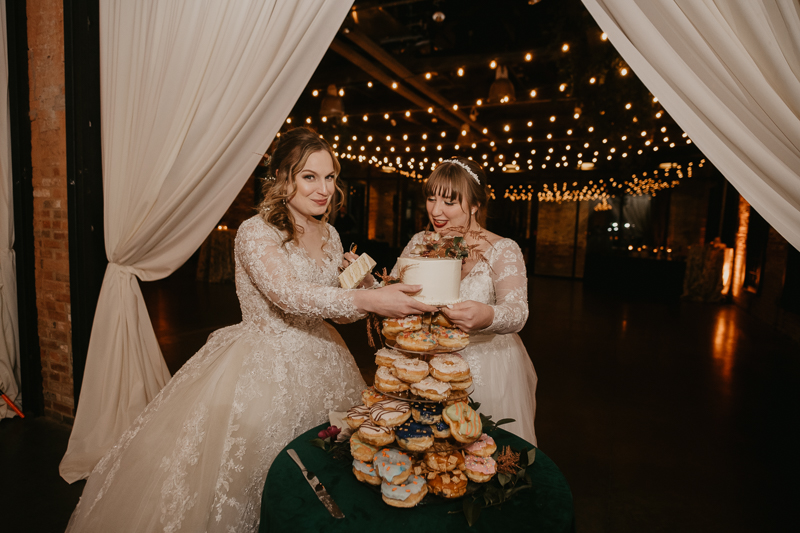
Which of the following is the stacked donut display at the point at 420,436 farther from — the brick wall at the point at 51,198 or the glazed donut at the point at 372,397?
the brick wall at the point at 51,198

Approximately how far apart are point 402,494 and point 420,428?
171 mm

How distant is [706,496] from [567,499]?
2.25 m

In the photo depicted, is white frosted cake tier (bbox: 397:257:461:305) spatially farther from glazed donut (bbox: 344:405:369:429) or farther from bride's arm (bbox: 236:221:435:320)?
glazed donut (bbox: 344:405:369:429)

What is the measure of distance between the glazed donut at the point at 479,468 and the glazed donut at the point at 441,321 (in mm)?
388

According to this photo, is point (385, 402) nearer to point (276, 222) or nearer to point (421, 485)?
point (421, 485)

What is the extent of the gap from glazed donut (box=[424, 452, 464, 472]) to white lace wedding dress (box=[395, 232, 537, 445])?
74 cm

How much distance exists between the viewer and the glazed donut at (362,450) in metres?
1.28

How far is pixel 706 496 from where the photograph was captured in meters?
2.75

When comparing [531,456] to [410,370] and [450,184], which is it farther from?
[450,184]

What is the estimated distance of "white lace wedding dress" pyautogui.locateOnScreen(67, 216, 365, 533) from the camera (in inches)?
60.7

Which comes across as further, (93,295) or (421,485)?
(93,295)

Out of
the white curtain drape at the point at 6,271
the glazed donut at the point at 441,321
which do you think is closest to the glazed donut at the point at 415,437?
the glazed donut at the point at 441,321

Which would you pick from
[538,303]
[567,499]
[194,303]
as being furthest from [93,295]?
[538,303]

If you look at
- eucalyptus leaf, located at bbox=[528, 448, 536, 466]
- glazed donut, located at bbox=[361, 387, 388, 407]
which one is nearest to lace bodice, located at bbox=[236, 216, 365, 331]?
glazed donut, located at bbox=[361, 387, 388, 407]
